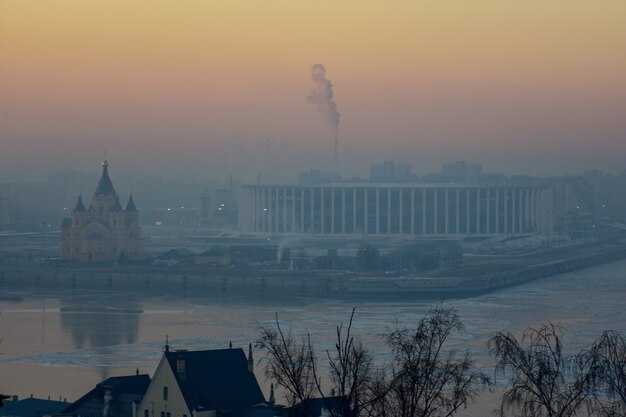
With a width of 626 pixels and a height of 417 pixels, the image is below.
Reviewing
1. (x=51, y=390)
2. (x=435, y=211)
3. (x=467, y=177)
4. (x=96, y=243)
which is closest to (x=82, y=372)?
(x=51, y=390)

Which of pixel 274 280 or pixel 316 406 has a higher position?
pixel 316 406

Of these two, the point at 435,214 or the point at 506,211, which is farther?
the point at 506,211

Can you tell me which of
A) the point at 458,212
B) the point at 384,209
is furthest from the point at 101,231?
the point at 458,212

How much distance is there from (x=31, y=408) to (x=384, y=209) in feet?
142

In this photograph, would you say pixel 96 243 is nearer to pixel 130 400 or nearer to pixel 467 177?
pixel 130 400

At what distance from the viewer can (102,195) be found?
124 ft

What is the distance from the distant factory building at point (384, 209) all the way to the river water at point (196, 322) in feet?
61.3

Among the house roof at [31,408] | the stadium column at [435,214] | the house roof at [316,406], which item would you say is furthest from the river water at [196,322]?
the stadium column at [435,214]

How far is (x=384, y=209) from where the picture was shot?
53844 millimetres

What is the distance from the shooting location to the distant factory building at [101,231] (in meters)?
37.5

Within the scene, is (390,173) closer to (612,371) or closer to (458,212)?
(458,212)

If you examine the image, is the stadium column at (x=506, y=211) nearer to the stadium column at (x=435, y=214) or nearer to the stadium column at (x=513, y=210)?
the stadium column at (x=513, y=210)

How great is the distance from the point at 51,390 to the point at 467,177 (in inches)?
2176

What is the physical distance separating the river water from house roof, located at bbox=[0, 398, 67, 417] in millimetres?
2486
